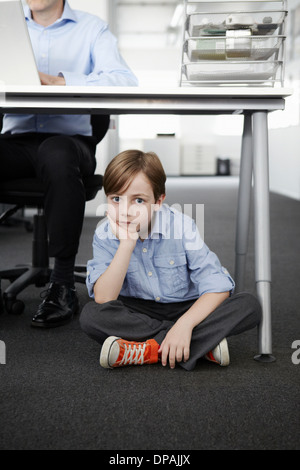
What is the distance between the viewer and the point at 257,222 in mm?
1140

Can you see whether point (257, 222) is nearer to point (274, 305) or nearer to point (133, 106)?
point (133, 106)

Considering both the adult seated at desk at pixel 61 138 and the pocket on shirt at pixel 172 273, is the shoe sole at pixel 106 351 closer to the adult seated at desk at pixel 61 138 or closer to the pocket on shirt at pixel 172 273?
the pocket on shirt at pixel 172 273

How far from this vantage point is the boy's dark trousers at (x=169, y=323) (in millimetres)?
1065

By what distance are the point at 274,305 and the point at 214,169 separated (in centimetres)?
872

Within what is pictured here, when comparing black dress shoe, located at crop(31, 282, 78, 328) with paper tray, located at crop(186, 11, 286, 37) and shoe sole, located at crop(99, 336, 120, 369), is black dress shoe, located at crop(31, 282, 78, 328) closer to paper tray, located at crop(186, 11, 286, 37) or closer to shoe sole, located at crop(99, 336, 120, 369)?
shoe sole, located at crop(99, 336, 120, 369)

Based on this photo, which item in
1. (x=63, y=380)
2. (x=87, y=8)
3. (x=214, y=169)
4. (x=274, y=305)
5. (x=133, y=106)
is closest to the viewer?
(x=63, y=380)

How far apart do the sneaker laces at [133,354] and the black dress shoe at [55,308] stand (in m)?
0.35

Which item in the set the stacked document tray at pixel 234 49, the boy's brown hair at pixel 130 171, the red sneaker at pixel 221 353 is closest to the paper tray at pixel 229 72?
the stacked document tray at pixel 234 49

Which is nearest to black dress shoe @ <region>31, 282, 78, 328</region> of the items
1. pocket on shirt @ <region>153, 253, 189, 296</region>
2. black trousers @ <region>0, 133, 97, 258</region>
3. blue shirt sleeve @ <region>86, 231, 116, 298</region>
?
black trousers @ <region>0, 133, 97, 258</region>

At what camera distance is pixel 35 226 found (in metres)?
1.77

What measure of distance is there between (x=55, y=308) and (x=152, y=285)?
0.33 metres

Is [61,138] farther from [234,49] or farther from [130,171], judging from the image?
[234,49]

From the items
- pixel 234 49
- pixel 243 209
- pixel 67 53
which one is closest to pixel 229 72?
pixel 234 49
